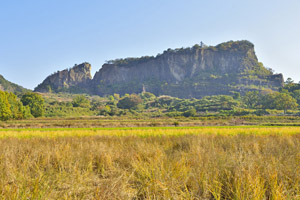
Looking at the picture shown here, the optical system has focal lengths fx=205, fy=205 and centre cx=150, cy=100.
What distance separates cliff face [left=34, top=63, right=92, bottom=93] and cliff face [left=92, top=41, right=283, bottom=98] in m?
10.5

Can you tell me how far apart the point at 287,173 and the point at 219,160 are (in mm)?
1251

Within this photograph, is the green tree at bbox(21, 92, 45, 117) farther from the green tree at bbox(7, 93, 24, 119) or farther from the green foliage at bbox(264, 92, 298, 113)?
the green foliage at bbox(264, 92, 298, 113)

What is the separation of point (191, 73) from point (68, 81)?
106791 mm

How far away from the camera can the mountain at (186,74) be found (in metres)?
133

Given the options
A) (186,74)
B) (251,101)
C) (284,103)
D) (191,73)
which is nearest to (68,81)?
(186,74)

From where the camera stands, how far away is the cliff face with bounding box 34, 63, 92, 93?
172m

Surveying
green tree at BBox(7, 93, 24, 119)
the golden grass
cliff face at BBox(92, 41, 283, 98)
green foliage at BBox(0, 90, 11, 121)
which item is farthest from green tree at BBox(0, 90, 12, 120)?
cliff face at BBox(92, 41, 283, 98)

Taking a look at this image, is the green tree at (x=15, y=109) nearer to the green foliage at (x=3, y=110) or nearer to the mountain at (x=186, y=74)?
the green foliage at (x=3, y=110)

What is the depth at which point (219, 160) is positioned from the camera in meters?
4.48

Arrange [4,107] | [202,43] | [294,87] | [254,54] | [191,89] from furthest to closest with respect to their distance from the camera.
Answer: [202,43]
[254,54]
[191,89]
[294,87]
[4,107]

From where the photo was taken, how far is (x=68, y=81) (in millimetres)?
181375

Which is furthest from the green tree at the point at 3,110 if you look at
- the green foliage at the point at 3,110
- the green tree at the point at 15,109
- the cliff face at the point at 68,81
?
the cliff face at the point at 68,81

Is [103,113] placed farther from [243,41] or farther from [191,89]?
[243,41]

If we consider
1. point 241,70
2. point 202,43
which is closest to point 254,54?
point 241,70
